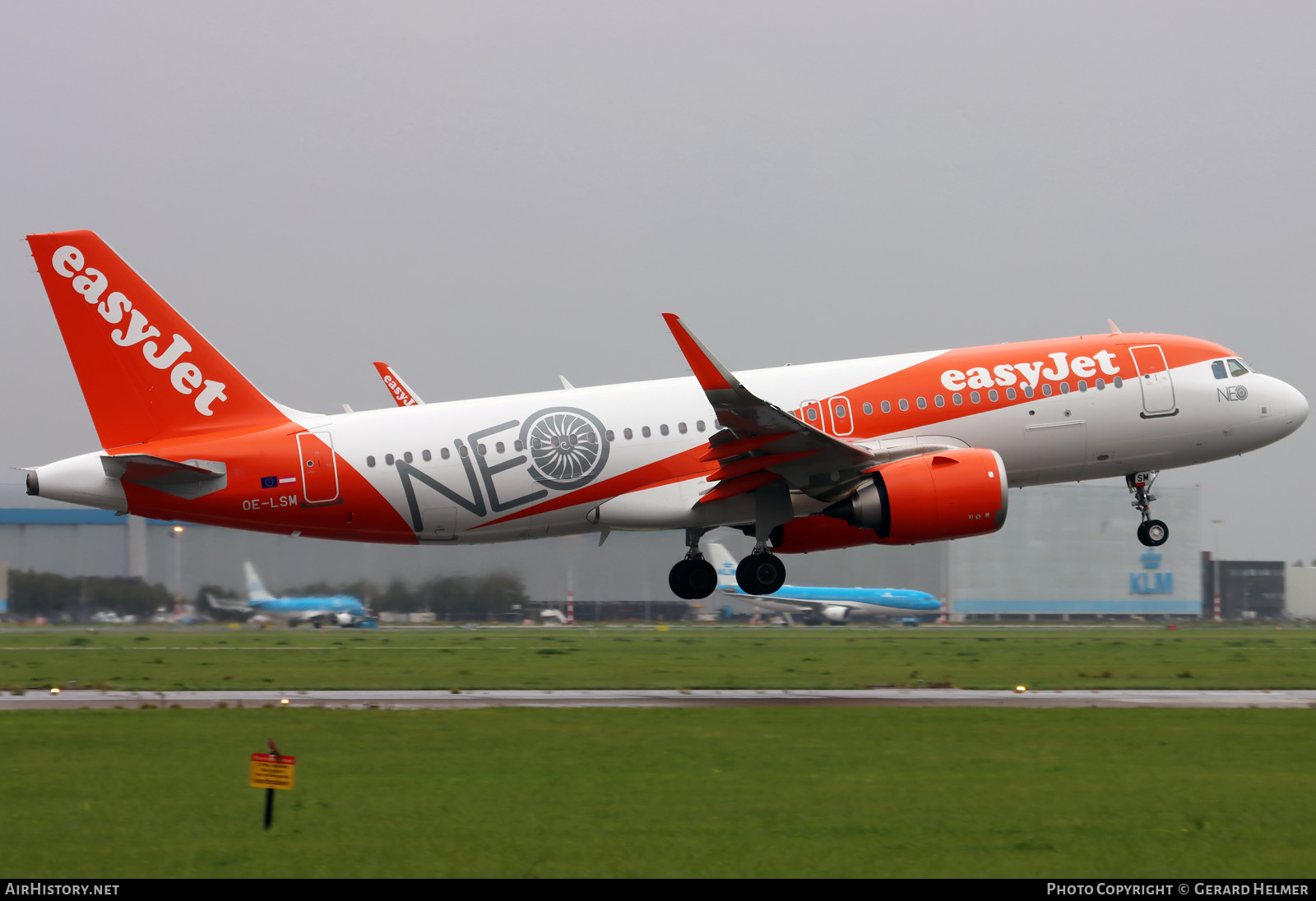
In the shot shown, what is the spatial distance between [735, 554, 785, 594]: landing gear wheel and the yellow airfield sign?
19.4 metres

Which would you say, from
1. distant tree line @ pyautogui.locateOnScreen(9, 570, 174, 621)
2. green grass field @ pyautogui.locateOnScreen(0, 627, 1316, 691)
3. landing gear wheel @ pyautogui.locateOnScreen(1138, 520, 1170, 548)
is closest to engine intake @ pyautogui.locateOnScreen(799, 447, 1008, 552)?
landing gear wheel @ pyautogui.locateOnScreen(1138, 520, 1170, 548)

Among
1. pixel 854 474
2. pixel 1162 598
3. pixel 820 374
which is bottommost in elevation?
pixel 1162 598

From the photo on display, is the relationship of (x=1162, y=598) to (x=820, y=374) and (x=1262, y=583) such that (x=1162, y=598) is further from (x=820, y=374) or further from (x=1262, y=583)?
(x=820, y=374)

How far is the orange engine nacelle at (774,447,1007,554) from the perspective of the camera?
31.9 m

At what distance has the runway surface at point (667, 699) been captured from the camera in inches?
1232

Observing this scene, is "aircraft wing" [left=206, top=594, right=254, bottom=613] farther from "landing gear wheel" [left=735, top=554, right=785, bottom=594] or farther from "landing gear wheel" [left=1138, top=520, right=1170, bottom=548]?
"landing gear wheel" [left=1138, top=520, right=1170, bottom=548]

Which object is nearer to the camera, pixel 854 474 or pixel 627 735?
pixel 627 735

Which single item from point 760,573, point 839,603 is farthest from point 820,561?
point 760,573

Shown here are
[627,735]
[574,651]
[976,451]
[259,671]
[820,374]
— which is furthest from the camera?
[574,651]

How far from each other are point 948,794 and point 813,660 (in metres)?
29.3

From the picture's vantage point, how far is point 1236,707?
100 feet

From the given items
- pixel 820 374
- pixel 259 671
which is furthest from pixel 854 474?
pixel 259 671

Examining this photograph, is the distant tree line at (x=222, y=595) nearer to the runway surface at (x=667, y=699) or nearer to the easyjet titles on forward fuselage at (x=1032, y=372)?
the runway surface at (x=667, y=699)

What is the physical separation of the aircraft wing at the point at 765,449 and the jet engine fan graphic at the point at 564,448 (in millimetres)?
2665
